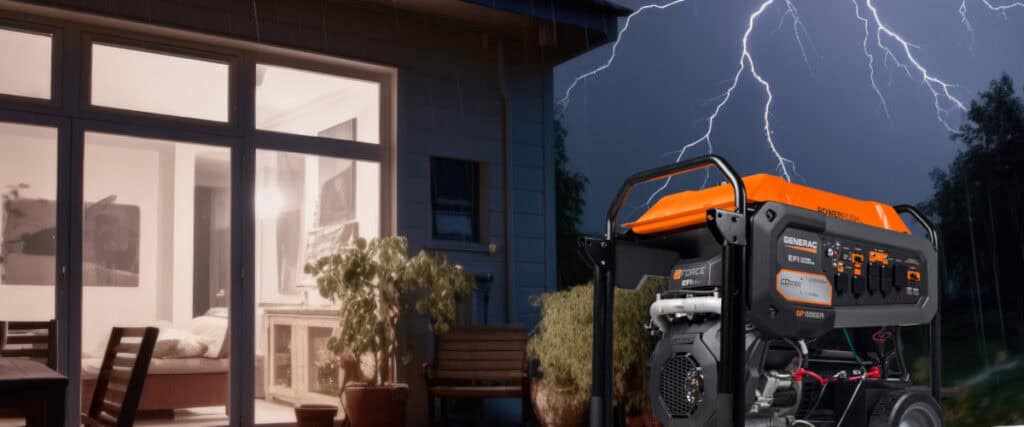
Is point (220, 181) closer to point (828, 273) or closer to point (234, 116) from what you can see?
point (234, 116)

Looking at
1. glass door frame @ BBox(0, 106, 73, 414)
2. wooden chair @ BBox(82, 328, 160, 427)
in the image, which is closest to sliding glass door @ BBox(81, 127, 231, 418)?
glass door frame @ BBox(0, 106, 73, 414)

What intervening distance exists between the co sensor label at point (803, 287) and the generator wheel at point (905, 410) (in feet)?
1.71

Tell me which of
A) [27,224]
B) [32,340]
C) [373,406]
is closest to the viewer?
[32,340]

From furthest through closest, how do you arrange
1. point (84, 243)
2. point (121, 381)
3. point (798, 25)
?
point (798, 25)
point (84, 243)
point (121, 381)

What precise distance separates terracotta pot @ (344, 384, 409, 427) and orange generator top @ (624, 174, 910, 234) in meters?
2.44

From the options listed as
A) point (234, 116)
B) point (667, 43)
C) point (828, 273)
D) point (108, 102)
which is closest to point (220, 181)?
point (234, 116)

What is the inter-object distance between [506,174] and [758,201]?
141 inches

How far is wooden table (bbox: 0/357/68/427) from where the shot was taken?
223 centimetres

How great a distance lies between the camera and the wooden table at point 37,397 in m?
2.23

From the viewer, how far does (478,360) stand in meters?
5.61

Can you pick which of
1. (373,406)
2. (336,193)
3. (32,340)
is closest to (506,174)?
(336,193)

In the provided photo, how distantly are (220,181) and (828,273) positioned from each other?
11.7ft

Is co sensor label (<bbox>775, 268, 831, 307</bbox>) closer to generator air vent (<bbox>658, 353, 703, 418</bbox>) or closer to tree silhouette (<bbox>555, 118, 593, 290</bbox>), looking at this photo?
generator air vent (<bbox>658, 353, 703, 418</bbox>)

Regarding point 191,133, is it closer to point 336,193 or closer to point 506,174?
point 336,193
